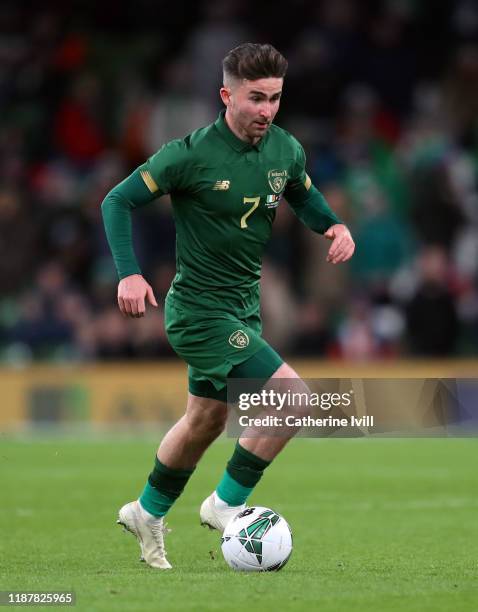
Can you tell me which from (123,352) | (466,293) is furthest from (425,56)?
(123,352)

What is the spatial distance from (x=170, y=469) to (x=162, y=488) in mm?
118

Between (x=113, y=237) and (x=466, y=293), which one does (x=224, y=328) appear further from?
(x=466, y=293)

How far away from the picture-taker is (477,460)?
13.9 meters

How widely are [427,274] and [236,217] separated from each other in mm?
9478

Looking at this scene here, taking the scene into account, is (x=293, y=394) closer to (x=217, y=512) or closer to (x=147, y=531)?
(x=217, y=512)

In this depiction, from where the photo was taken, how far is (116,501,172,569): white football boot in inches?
290

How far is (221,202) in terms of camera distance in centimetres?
709

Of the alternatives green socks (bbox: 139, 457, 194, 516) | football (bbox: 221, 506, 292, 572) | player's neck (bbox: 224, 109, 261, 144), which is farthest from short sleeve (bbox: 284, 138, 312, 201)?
football (bbox: 221, 506, 292, 572)

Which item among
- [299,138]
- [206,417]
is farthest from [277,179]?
[299,138]

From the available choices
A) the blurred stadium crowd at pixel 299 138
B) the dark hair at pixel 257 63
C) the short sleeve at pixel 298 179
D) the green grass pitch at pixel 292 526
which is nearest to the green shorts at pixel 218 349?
the short sleeve at pixel 298 179

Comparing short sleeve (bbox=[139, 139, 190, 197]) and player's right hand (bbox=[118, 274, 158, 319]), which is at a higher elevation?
short sleeve (bbox=[139, 139, 190, 197])

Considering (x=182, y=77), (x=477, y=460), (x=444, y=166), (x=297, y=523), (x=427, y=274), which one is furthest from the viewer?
(x=182, y=77)

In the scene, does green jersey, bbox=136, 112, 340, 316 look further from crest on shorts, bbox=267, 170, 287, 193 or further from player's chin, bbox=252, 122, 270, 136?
player's chin, bbox=252, 122, 270, 136

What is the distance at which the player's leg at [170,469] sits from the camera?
23.6 ft
